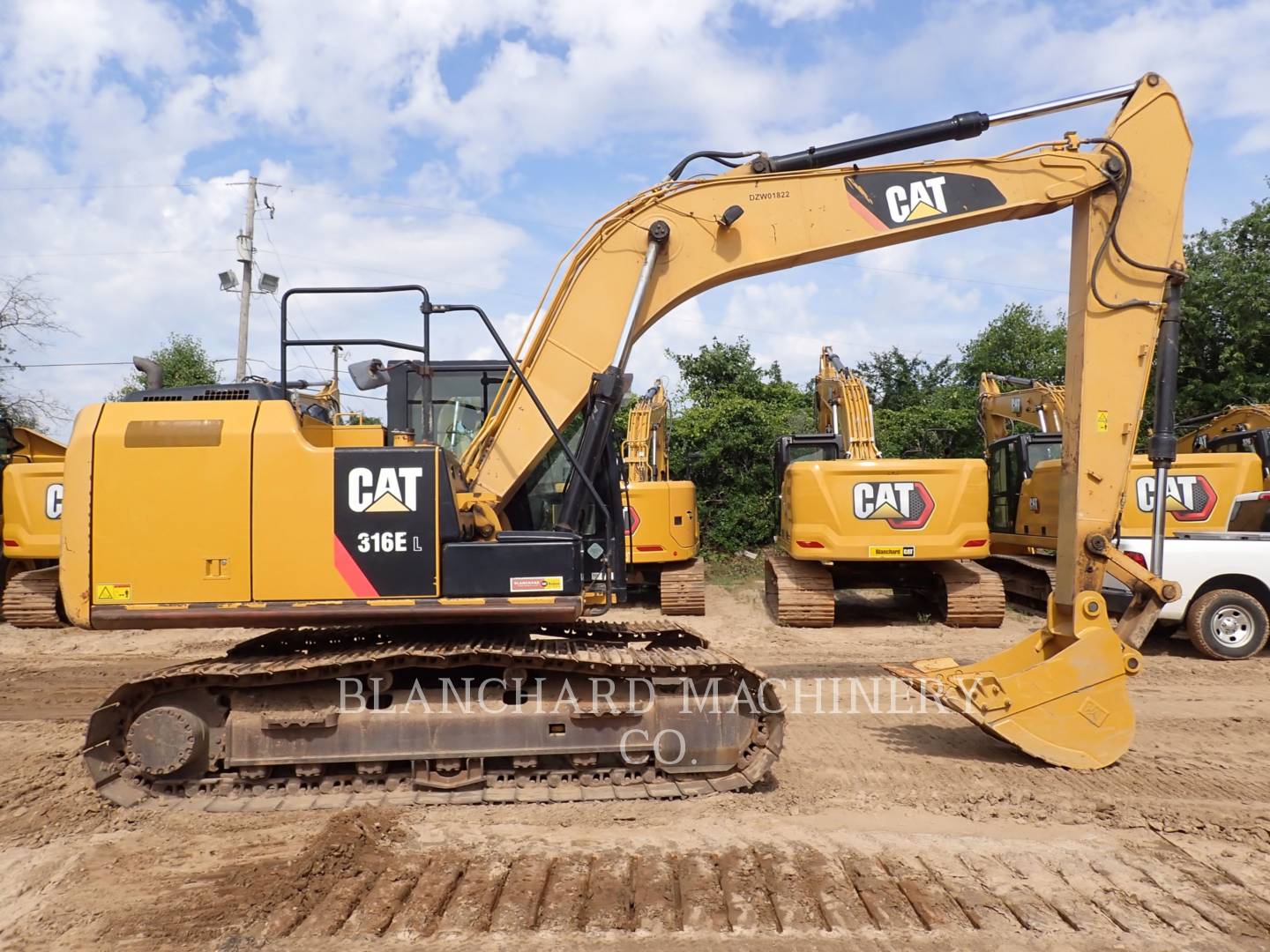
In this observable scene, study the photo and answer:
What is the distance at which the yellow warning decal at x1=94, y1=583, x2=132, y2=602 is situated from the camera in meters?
4.68

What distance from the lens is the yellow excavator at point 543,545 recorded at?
4711mm

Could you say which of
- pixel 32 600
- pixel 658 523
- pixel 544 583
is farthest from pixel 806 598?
pixel 32 600

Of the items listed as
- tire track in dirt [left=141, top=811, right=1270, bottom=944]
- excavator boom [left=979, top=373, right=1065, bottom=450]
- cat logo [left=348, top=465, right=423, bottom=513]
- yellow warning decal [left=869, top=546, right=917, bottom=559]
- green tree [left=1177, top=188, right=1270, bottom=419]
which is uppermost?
green tree [left=1177, top=188, right=1270, bottom=419]

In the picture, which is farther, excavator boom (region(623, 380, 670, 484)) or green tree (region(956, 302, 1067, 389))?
green tree (region(956, 302, 1067, 389))

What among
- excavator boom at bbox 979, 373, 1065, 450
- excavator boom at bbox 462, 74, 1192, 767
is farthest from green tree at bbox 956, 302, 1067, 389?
excavator boom at bbox 462, 74, 1192, 767

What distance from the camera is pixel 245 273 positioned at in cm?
2178

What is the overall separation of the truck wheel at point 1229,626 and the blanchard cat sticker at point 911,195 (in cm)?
586

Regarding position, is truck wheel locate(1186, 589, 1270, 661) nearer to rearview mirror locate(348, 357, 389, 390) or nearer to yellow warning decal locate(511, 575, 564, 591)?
yellow warning decal locate(511, 575, 564, 591)

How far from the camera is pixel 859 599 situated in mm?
13609

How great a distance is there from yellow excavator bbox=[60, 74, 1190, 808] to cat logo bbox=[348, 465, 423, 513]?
0.03 ft

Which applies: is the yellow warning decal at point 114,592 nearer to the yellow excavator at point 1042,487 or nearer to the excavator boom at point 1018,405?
the yellow excavator at point 1042,487

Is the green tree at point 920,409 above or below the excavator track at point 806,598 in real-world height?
above

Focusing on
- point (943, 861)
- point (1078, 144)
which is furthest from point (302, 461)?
point (1078, 144)

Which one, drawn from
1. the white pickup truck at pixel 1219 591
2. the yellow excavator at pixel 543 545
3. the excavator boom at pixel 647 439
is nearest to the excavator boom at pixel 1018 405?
the white pickup truck at pixel 1219 591
